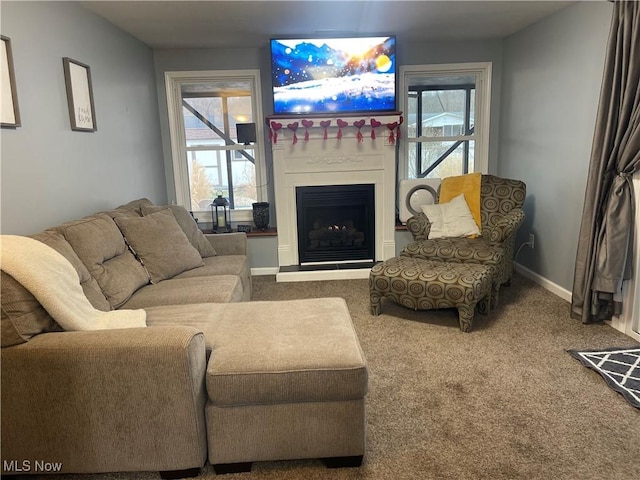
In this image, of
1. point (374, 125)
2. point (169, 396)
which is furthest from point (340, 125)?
point (169, 396)

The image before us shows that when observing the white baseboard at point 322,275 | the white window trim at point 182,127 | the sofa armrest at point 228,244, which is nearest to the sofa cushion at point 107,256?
→ the sofa armrest at point 228,244

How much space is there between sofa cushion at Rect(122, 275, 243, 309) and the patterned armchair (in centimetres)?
161

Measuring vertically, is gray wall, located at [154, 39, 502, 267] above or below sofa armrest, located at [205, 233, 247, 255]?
above

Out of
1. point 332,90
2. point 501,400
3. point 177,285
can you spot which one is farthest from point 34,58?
point 501,400

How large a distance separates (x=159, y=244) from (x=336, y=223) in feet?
7.18

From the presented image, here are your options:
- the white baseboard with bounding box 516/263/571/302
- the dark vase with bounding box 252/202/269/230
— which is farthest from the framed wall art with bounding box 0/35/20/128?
the white baseboard with bounding box 516/263/571/302

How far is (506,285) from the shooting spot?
3.88m

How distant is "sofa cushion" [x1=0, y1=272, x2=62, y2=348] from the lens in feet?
5.13

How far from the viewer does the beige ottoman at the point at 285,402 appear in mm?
1641

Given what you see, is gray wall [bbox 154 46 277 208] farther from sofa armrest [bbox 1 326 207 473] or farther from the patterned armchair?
sofa armrest [bbox 1 326 207 473]

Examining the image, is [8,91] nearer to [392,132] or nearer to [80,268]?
[80,268]

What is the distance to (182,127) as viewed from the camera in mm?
4707

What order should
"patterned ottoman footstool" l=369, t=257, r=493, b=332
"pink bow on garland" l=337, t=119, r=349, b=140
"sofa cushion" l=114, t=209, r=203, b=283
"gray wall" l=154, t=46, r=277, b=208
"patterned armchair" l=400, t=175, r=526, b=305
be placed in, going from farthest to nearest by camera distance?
"gray wall" l=154, t=46, r=277, b=208 → "pink bow on garland" l=337, t=119, r=349, b=140 → "patterned armchair" l=400, t=175, r=526, b=305 → "patterned ottoman footstool" l=369, t=257, r=493, b=332 → "sofa cushion" l=114, t=209, r=203, b=283

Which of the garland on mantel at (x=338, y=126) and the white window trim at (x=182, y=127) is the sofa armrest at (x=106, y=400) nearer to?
the garland on mantel at (x=338, y=126)
